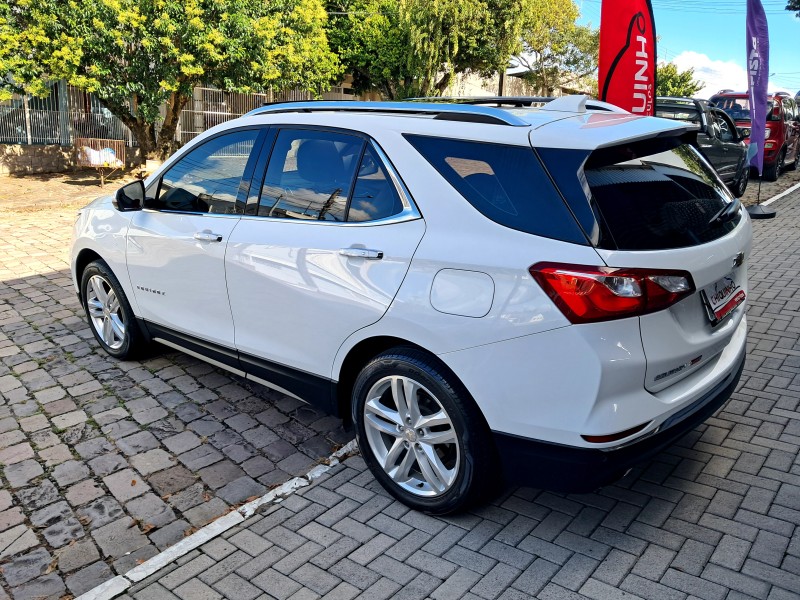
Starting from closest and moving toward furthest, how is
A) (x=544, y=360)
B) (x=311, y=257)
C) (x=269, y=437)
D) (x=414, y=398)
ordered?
1. (x=544, y=360)
2. (x=414, y=398)
3. (x=311, y=257)
4. (x=269, y=437)

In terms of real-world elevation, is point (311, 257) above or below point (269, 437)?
above

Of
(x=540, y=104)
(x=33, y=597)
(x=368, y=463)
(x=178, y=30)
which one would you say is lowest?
(x=33, y=597)

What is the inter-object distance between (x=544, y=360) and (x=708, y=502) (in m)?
1.34

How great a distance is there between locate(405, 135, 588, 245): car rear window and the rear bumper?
0.83m

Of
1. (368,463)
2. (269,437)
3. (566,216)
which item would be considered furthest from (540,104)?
(269,437)

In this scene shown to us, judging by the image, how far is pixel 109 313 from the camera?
5.17 metres

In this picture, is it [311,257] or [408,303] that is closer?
[408,303]

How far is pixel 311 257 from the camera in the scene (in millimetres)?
3439

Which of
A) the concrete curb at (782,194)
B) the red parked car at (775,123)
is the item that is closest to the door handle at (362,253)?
the concrete curb at (782,194)

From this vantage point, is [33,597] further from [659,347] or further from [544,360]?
[659,347]

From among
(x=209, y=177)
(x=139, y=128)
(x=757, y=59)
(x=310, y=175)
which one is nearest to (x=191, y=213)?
(x=209, y=177)

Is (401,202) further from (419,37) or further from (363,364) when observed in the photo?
(419,37)

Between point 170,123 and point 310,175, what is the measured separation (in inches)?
641

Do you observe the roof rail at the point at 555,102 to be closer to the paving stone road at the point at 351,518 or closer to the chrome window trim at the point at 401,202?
the chrome window trim at the point at 401,202
